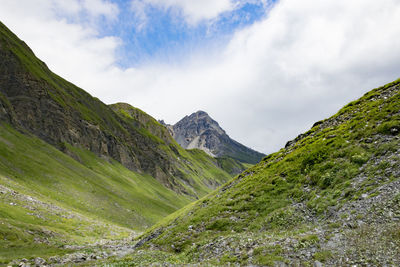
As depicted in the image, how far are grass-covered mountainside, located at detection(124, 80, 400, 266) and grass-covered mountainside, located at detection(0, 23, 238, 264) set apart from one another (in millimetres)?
19124

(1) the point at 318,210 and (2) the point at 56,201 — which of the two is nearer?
(1) the point at 318,210

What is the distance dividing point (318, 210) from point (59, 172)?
94004mm

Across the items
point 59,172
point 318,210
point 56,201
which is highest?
point 59,172

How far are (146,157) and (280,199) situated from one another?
178088 millimetres

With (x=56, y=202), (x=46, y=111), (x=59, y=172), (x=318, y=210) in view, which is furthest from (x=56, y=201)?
(x=46, y=111)

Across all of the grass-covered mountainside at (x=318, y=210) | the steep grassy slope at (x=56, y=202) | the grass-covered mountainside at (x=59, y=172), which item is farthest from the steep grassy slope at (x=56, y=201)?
the grass-covered mountainside at (x=318, y=210)

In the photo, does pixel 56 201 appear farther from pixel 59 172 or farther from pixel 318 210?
pixel 318 210

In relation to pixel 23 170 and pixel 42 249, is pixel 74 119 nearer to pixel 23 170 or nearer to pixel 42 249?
pixel 23 170

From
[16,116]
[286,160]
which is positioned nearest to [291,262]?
[286,160]

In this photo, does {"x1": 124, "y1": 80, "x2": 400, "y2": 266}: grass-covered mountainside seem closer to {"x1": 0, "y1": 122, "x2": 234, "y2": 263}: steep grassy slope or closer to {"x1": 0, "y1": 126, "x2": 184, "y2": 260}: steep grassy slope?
{"x1": 0, "y1": 122, "x2": 234, "y2": 263}: steep grassy slope

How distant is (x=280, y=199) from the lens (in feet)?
89.2

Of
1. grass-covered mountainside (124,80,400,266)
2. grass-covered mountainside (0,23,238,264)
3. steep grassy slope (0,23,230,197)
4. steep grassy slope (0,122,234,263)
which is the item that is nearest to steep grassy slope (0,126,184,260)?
steep grassy slope (0,122,234,263)

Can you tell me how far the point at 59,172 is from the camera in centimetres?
9031

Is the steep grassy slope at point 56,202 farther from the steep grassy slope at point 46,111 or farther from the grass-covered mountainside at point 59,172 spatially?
the steep grassy slope at point 46,111
